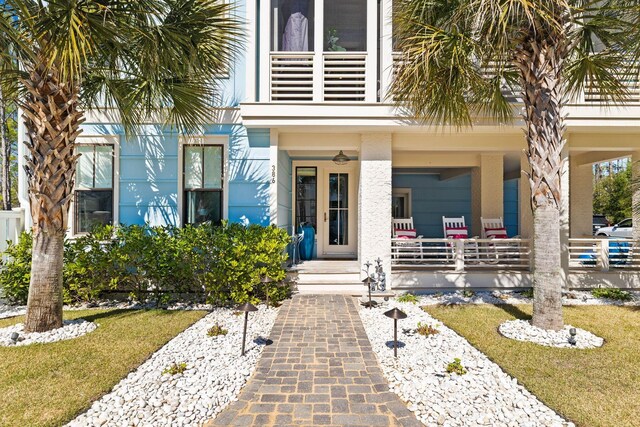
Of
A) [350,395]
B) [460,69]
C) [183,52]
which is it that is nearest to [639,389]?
[350,395]

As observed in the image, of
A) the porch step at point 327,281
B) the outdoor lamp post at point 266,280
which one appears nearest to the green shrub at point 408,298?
the porch step at point 327,281

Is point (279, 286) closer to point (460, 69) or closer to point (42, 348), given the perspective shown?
point (42, 348)

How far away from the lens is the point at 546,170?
4684 mm

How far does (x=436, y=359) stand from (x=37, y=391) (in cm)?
431

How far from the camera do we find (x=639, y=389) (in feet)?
10.8

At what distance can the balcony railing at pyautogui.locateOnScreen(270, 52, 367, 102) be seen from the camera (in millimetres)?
6926

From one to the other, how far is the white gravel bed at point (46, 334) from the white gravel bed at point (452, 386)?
4268mm

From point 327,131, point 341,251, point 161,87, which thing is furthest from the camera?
point 341,251

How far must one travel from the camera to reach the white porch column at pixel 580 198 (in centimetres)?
1064

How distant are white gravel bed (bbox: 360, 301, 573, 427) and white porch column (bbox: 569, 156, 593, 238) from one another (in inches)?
345

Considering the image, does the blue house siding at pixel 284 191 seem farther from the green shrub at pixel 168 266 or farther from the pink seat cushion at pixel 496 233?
the pink seat cushion at pixel 496 233

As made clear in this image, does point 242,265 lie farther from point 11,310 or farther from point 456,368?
point 11,310

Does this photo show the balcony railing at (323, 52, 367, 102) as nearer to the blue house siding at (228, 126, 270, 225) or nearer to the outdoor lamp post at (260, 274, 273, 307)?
the blue house siding at (228, 126, 270, 225)

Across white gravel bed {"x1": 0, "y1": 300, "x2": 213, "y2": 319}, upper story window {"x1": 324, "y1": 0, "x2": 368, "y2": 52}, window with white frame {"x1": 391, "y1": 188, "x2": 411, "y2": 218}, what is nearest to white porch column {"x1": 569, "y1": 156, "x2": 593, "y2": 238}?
window with white frame {"x1": 391, "y1": 188, "x2": 411, "y2": 218}
